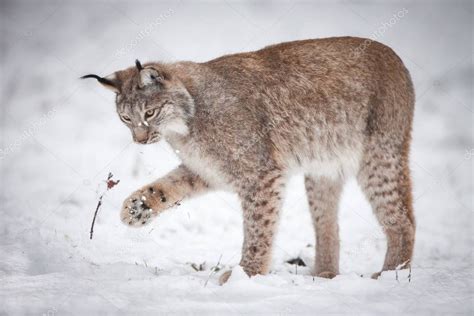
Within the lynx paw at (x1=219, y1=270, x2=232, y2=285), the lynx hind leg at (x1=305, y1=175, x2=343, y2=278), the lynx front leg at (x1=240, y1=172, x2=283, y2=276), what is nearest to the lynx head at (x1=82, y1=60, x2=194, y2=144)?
the lynx front leg at (x1=240, y1=172, x2=283, y2=276)

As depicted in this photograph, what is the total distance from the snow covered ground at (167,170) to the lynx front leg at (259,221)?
0.90ft

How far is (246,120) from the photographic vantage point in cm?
471

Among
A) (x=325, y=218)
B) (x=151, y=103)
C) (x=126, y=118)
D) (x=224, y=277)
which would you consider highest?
(x=151, y=103)

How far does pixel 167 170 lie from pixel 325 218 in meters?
3.50

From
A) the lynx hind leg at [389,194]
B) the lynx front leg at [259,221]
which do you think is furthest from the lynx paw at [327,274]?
the lynx front leg at [259,221]

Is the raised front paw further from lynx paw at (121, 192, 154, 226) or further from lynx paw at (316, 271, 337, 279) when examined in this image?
lynx paw at (316, 271, 337, 279)

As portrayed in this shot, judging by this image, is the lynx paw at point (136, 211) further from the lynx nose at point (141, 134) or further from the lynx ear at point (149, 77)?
the lynx ear at point (149, 77)

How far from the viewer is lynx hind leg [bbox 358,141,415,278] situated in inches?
197

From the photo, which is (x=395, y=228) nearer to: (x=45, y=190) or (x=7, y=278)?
(x=7, y=278)

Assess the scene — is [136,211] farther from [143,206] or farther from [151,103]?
[151,103]

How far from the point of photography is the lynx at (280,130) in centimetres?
458

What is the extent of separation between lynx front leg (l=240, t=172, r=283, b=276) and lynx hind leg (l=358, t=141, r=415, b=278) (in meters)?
0.95

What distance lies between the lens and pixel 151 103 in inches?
180

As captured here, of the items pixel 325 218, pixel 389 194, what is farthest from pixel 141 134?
pixel 389 194
